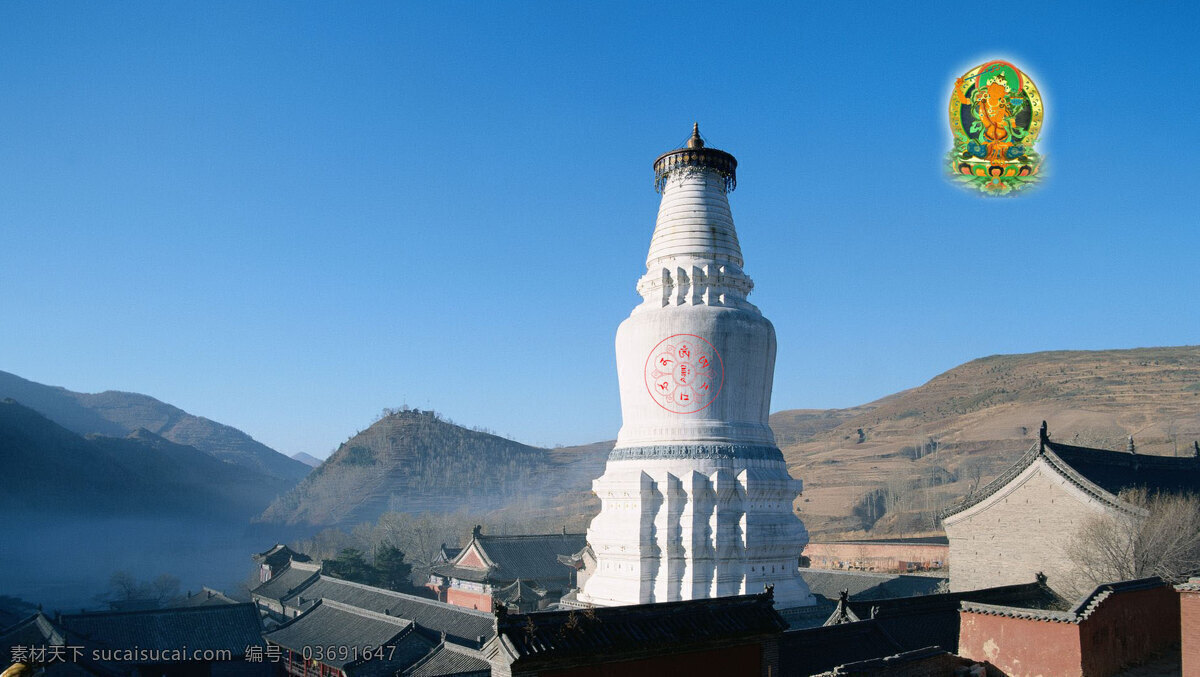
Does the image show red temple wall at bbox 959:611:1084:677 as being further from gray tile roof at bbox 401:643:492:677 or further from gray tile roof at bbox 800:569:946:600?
gray tile roof at bbox 800:569:946:600

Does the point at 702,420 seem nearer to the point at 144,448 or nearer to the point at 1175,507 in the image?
the point at 1175,507

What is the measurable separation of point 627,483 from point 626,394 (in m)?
2.45

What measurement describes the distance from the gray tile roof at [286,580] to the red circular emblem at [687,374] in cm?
2540

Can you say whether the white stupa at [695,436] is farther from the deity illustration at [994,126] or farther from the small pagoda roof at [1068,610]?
the deity illustration at [994,126]

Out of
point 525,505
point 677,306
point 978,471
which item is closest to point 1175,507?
point 677,306

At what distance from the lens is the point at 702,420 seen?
756 inches

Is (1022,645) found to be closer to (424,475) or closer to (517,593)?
(517,593)

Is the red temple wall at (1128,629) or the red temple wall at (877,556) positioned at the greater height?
the red temple wall at (1128,629)

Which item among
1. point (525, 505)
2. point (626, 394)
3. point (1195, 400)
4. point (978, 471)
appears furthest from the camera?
point (525, 505)

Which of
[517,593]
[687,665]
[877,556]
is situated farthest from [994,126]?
[877,556]

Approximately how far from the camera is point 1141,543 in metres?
21.2

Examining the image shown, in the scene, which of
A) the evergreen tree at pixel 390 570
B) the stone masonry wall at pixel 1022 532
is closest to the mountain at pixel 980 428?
the stone masonry wall at pixel 1022 532

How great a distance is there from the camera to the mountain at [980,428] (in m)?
76.0

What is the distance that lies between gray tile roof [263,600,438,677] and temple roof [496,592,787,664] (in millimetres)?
13164
